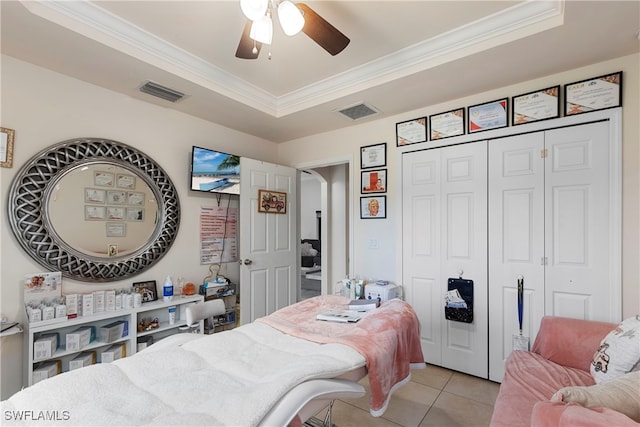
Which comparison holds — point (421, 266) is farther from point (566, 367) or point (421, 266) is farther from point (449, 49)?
point (449, 49)

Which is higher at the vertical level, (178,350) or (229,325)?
(178,350)

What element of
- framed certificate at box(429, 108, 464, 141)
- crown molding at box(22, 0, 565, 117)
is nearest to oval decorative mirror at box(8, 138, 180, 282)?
crown molding at box(22, 0, 565, 117)

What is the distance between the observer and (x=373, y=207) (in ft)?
10.8

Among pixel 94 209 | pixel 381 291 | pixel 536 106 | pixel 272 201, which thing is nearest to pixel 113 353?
pixel 94 209

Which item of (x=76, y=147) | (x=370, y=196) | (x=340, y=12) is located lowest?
(x=370, y=196)

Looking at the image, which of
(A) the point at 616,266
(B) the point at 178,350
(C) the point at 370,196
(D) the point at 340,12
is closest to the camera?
(B) the point at 178,350

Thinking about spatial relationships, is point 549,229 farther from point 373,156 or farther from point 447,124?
point 373,156

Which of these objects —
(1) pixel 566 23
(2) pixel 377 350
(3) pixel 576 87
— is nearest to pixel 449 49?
(1) pixel 566 23

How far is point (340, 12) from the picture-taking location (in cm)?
189

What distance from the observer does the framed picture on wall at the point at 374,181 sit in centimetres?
323

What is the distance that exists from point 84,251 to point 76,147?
82cm

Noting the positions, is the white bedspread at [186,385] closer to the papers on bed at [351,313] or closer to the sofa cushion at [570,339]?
the papers on bed at [351,313]

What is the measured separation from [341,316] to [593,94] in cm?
240

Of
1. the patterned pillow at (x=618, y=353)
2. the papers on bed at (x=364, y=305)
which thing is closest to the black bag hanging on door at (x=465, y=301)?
the patterned pillow at (x=618, y=353)
